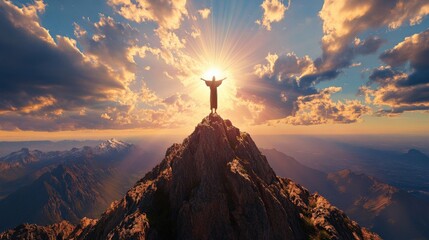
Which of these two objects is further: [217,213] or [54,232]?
[54,232]

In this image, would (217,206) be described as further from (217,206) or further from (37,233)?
(37,233)

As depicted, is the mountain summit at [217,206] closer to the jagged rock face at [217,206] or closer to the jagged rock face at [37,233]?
the jagged rock face at [217,206]

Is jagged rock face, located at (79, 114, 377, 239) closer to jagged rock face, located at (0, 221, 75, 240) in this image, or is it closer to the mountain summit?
the mountain summit

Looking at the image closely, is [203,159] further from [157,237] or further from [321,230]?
[321,230]

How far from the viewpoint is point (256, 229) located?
162 ft

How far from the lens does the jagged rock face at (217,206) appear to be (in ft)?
161

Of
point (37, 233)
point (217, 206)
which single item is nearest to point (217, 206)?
point (217, 206)

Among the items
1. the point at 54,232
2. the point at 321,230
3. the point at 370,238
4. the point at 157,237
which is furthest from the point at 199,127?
the point at 54,232

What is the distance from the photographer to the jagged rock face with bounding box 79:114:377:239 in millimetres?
49031

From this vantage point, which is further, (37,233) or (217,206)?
(37,233)

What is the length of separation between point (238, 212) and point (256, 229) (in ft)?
15.4

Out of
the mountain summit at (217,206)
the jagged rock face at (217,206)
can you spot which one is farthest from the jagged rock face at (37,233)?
the jagged rock face at (217,206)

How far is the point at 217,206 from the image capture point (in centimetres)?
5094

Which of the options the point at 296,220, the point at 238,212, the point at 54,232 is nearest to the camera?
the point at 238,212
